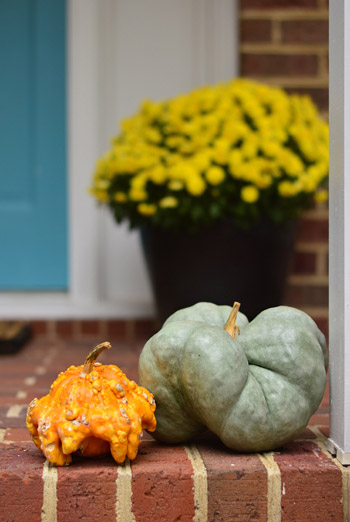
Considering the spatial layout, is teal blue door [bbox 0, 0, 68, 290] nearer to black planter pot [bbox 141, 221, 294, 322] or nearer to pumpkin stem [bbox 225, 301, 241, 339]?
black planter pot [bbox 141, 221, 294, 322]

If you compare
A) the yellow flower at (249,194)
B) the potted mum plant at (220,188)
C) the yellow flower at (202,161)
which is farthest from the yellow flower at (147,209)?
the yellow flower at (249,194)

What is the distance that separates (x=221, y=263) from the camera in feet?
9.69

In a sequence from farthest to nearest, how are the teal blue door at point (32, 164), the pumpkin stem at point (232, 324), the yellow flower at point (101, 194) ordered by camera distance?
the teal blue door at point (32, 164)
the yellow flower at point (101, 194)
the pumpkin stem at point (232, 324)

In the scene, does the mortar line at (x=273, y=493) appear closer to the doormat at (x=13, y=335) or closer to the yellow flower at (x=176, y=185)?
the yellow flower at (x=176, y=185)

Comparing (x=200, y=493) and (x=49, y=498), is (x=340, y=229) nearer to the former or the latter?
(x=200, y=493)

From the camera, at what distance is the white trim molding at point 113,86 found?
11.3 feet

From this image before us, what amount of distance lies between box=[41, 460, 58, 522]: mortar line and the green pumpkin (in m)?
0.26

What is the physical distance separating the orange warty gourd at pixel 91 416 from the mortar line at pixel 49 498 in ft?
0.12

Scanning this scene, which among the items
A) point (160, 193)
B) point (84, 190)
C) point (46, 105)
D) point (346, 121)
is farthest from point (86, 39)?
point (346, 121)

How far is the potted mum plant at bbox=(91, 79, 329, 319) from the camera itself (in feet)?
9.45

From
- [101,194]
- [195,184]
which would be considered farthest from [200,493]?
[101,194]

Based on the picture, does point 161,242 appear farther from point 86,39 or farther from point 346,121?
point 346,121

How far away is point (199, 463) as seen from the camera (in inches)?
57.2

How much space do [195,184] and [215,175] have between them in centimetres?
9
